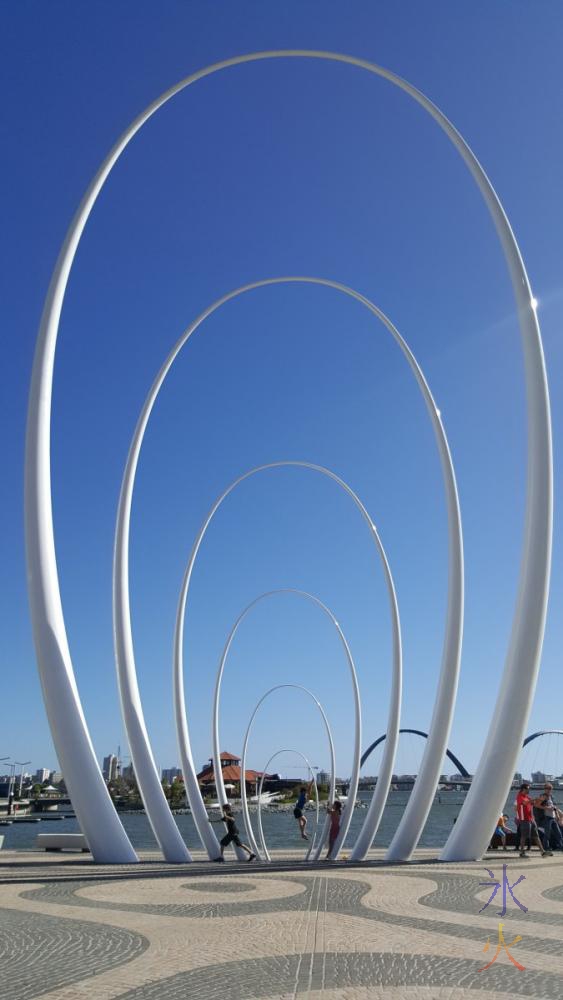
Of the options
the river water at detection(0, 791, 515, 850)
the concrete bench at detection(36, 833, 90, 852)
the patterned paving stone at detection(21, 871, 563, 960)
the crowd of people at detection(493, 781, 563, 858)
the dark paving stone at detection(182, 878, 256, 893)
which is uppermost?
the crowd of people at detection(493, 781, 563, 858)

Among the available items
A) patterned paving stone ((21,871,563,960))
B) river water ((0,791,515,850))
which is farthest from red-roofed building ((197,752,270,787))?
patterned paving stone ((21,871,563,960))

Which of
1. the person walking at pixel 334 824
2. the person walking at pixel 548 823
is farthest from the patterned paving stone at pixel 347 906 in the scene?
the person walking at pixel 334 824

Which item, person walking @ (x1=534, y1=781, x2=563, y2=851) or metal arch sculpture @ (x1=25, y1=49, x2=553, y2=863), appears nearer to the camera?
metal arch sculpture @ (x1=25, y1=49, x2=553, y2=863)

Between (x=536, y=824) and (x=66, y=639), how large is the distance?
12.2 meters

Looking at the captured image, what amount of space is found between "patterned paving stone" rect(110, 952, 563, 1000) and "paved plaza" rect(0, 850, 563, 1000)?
1 cm

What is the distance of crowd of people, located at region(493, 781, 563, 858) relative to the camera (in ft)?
56.6

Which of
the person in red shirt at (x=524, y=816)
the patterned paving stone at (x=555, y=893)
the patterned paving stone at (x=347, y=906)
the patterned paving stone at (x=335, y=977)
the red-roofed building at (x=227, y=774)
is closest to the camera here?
the patterned paving stone at (x=335, y=977)

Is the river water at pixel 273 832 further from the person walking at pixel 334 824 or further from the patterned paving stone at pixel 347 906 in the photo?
the patterned paving stone at pixel 347 906

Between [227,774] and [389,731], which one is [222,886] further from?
[227,774]

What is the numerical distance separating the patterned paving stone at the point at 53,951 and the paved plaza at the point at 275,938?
18 mm

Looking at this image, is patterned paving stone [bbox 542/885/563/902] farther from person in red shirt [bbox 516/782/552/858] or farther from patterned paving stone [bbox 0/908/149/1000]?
person in red shirt [bbox 516/782/552/858]

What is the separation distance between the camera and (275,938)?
23.3 ft

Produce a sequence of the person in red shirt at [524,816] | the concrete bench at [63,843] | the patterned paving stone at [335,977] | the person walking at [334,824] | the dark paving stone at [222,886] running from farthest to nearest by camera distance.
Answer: the person walking at [334,824] < the concrete bench at [63,843] < the person in red shirt at [524,816] < the dark paving stone at [222,886] < the patterned paving stone at [335,977]

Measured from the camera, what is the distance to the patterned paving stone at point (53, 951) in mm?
5555
